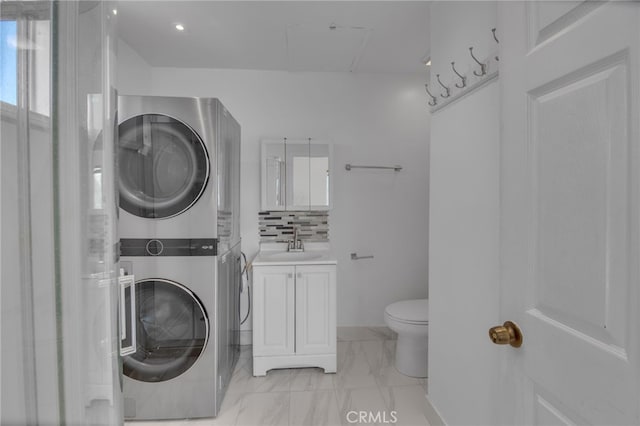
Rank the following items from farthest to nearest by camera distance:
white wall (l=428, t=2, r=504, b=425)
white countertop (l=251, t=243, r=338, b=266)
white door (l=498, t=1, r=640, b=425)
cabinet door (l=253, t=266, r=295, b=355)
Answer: white countertop (l=251, t=243, r=338, b=266) < cabinet door (l=253, t=266, r=295, b=355) < white wall (l=428, t=2, r=504, b=425) < white door (l=498, t=1, r=640, b=425)

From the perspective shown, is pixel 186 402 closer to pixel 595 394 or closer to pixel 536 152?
pixel 595 394

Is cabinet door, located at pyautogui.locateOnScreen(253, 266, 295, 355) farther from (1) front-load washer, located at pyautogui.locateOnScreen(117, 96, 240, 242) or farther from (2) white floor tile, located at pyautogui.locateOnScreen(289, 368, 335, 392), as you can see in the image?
(1) front-load washer, located at pyautogui.locateOnScreen(117, 96, 240, 242)

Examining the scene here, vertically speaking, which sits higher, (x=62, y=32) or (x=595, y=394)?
(x=62, y=32)

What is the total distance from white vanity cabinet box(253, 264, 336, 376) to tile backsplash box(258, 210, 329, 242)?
0.62 meters

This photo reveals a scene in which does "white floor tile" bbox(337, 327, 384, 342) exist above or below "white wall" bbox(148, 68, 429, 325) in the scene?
below

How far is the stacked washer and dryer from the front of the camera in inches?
70.9

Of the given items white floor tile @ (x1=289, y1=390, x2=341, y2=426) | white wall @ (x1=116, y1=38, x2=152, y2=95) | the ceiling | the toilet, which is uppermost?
the ceiling

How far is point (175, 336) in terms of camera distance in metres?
1.87

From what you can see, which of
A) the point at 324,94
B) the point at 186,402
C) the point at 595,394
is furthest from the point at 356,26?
the point at 186,402

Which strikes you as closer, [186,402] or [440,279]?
[440,279]

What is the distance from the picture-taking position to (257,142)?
2.95 metres

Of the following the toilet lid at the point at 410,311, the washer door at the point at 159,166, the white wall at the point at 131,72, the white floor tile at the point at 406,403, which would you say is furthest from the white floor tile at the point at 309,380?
the white wall at the point at 131,72

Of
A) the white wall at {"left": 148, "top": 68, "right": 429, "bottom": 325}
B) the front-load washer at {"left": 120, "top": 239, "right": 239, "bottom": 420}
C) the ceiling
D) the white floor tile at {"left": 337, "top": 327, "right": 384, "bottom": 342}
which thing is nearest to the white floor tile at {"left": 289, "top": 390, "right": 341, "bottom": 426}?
the front-load washer at {"left": 120, "top": 239, "right": 239, "bottom": 420}

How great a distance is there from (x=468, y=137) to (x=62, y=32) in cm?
150
